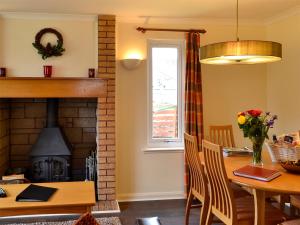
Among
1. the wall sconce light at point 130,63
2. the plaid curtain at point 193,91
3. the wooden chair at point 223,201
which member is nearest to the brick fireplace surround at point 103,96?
the wall sconce light at point 130,63

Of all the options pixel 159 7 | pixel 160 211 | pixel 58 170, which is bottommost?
pixel 160 211

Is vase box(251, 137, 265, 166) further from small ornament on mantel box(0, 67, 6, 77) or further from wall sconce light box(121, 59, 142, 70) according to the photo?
small ornament on mantel box(0, 67, 6, 77)

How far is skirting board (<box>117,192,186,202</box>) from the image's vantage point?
4.42m

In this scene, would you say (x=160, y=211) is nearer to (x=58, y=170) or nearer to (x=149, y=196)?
(x=149, y=196)

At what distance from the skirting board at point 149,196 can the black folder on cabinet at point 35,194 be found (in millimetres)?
1478

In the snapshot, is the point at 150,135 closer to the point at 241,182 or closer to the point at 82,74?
the point at 82,74

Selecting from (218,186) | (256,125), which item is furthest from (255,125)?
(218,186)

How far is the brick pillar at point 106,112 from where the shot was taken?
419 centimetres

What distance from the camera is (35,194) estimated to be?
287 cm

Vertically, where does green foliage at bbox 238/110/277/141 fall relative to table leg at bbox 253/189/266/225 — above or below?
above

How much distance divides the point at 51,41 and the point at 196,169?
2331mm

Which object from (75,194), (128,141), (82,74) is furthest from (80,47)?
(75,194)

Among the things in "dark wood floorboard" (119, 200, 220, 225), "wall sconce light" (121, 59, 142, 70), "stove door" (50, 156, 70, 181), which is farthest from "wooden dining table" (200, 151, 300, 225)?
"stove door" (50, 156, 70, 181)

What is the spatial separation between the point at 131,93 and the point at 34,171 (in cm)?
152
